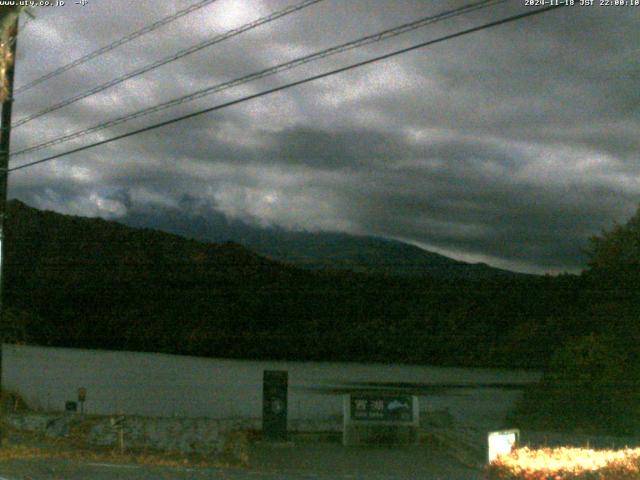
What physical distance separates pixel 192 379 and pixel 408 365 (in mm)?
6533

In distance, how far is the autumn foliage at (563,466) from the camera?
664 centimetres

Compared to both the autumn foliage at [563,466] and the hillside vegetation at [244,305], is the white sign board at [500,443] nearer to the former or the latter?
the autumn foliage at [563,466]

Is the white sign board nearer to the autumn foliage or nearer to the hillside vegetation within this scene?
the autumn foliage

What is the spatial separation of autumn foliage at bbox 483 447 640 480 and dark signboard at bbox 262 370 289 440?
38.6 ft

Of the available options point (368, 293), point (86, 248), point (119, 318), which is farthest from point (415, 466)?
point (86, 248)

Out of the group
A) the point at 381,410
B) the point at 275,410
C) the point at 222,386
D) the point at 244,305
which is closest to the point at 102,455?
the point at 275,410

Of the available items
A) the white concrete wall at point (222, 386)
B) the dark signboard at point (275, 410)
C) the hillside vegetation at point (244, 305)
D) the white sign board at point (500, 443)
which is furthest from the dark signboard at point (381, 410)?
the white sign board at point (500, 443)

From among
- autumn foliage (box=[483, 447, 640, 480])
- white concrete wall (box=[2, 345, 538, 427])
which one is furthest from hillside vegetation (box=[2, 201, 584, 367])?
autumn foliage (box=[483, 447, 640, 480])

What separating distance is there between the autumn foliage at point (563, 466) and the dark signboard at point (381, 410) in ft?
39.4

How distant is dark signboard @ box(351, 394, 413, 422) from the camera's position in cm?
1948

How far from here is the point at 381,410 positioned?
63.9ft

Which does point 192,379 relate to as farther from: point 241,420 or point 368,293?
point 368,293

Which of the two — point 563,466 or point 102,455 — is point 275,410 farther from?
point 563,466

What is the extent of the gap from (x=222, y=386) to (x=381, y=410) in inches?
248
